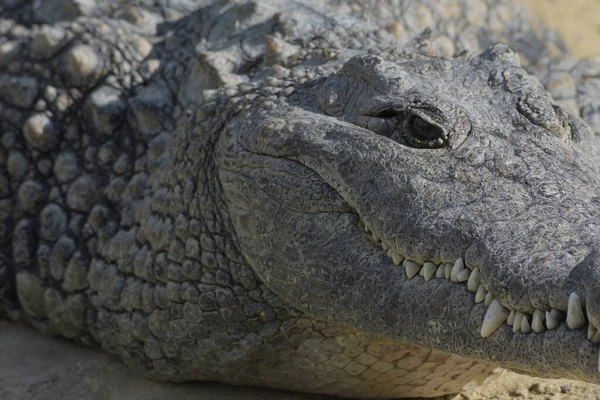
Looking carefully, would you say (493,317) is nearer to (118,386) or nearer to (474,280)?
(474,280)

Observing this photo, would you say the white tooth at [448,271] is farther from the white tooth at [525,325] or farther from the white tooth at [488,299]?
the white tooth at [525,325]

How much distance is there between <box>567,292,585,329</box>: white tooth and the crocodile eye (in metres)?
0.84

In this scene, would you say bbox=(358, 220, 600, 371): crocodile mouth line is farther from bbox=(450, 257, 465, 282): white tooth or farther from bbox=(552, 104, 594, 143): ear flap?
bbox=(552, 104, 594, 143): ear flap

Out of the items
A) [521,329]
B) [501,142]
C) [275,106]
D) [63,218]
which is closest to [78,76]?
[63,218]

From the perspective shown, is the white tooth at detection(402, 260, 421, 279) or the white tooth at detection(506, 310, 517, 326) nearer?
the white tooth at detection(506, 310, 517, 326)

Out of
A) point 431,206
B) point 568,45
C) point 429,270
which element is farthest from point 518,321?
point 568,45

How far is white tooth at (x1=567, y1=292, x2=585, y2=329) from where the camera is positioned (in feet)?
7.36

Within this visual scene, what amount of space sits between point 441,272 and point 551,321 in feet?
1.41

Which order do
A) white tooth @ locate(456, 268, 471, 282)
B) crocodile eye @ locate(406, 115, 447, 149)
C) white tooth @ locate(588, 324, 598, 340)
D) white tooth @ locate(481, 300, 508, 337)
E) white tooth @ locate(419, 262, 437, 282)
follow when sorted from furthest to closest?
crocodile eye @ locate(406, 115, 447, 149) → white tooth @ locate(419, 262, 437, 282) → white tooth @ locate(456, 268, 471, 282) → white tooth @ locate(481, 300, 508, 337) → white tooth @ locate(588, 324, 598, 340)

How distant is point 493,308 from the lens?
246 cm

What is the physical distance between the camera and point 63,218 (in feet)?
13.0

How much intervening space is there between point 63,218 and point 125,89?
2.11 ft

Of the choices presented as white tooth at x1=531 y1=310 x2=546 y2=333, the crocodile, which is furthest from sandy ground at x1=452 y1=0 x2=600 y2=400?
white tooth at x1=531 y1=310 x2=546 y2=333

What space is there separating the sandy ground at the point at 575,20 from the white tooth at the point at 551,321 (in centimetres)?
529
